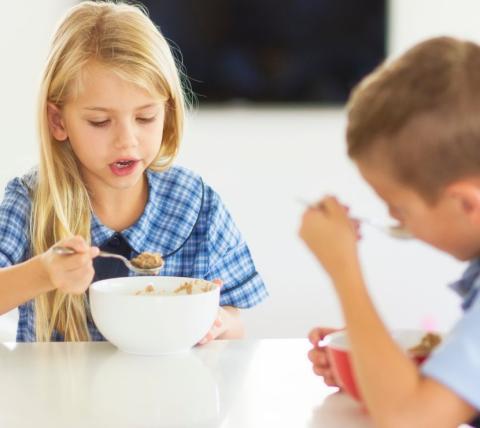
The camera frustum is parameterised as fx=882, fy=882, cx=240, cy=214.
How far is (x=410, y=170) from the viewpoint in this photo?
Answer: 2.95 ft

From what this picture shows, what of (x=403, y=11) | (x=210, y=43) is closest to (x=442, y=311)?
(x=403, y=11)

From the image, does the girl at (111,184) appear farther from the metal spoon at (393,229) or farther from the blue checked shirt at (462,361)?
the blue checked shirt at (462,361)

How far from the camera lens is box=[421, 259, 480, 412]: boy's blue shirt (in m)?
0.83

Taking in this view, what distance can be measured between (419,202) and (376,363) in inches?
6.9

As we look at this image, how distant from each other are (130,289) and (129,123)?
0.30m

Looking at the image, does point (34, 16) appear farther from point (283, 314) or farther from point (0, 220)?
point (0, 220)

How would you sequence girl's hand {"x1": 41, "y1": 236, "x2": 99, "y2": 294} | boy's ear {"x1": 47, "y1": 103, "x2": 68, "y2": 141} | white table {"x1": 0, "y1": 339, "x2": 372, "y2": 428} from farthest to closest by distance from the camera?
1. boy's ear {"x1": 47, "y1": 103, "x2": 68, "y2": 141}
2. girl's hand {"x1": 41, "y1": 236, "x2": 99, "y2": 294}
3. white table {"x1": 0, "y1": 339, "x2": 372, "y2": 428}

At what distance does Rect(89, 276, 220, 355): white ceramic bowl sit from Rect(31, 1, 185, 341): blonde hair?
307 mm

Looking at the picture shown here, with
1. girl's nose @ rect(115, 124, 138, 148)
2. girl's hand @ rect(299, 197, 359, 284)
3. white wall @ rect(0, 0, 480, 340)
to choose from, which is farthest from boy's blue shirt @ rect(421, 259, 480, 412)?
white wall @ rect(0, 0, 480, 340)

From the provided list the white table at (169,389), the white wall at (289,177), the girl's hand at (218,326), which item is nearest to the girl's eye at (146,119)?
the girl's hand at (218,326)

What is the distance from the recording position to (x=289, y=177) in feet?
11.5

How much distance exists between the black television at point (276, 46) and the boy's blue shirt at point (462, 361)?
2.73 meters

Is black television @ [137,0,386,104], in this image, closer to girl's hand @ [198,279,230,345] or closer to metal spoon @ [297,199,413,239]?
girl's hand @ [198,279,230,345]

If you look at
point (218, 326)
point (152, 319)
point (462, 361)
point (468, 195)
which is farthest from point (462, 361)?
point (218, 326)
